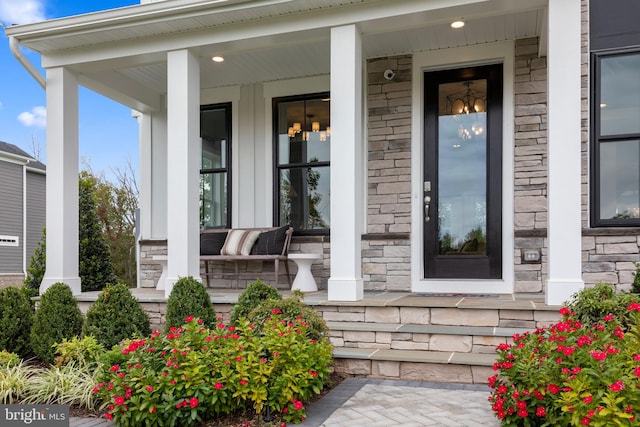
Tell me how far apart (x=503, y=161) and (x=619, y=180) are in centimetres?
103

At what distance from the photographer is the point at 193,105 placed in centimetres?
479

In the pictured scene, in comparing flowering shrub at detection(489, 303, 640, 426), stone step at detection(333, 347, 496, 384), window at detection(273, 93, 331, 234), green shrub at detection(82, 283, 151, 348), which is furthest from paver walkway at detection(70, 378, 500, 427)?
window at detection(273, 93, 331, 234)

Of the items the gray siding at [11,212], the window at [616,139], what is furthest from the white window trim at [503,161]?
the gray siding at [11,212]

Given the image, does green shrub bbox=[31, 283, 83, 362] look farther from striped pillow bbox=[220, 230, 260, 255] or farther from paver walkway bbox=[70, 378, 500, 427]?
striped pillow bbox=[220, 230, 260, 255]

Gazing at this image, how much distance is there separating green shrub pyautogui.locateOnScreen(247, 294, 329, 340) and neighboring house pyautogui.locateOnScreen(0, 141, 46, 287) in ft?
46.7

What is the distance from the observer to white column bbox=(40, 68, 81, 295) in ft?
16.6

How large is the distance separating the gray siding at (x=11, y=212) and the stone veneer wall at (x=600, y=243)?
1562 centimetres

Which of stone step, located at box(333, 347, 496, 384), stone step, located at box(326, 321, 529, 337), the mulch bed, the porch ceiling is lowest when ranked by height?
the mulch bed

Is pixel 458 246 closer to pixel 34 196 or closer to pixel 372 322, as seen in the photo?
pixel 372 322

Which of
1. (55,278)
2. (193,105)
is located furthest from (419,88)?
(55,278)

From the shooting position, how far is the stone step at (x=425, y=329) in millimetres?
3586

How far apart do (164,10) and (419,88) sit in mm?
2597

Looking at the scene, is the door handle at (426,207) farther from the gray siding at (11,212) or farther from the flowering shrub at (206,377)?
the gray siding at (11,212)

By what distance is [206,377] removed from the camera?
2.69m
